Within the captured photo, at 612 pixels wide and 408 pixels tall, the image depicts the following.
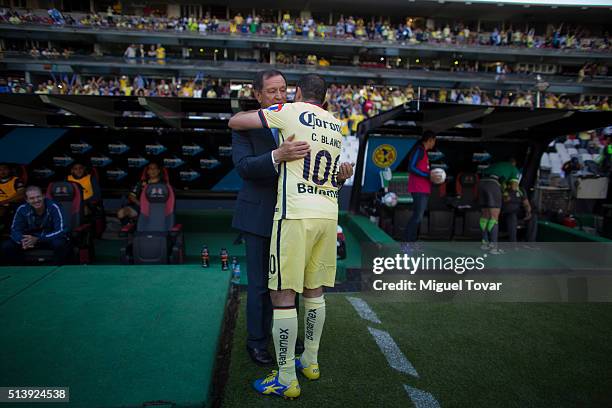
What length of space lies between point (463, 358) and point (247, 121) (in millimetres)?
2594

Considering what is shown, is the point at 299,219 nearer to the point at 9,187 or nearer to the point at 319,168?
the point at 319,168

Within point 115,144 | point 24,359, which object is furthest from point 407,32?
point 24,359

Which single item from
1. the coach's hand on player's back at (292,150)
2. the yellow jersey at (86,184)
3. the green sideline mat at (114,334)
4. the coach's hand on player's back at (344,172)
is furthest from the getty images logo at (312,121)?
the yellow jersey at (86,184)

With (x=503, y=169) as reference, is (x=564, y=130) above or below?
above

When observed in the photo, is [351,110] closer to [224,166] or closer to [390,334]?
[224,166]

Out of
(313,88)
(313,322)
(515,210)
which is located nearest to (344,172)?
Answer: (313,88)

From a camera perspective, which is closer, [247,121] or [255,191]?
[247,121]

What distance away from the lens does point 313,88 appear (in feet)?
8.01

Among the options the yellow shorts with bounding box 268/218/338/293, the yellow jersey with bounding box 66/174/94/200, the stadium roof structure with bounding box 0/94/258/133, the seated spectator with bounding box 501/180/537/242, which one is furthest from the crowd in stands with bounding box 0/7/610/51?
the yellow shorts with bounding box 268/218/338/293

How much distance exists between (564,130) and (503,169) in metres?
1.62

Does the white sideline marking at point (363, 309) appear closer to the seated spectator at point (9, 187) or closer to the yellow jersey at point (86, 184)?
the yellow jersey at point (86, 184)

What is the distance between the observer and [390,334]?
3.42 meters

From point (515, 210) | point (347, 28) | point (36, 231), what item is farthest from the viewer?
point (347, 28)

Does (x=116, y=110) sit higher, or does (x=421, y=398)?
(x=116, y=110)
